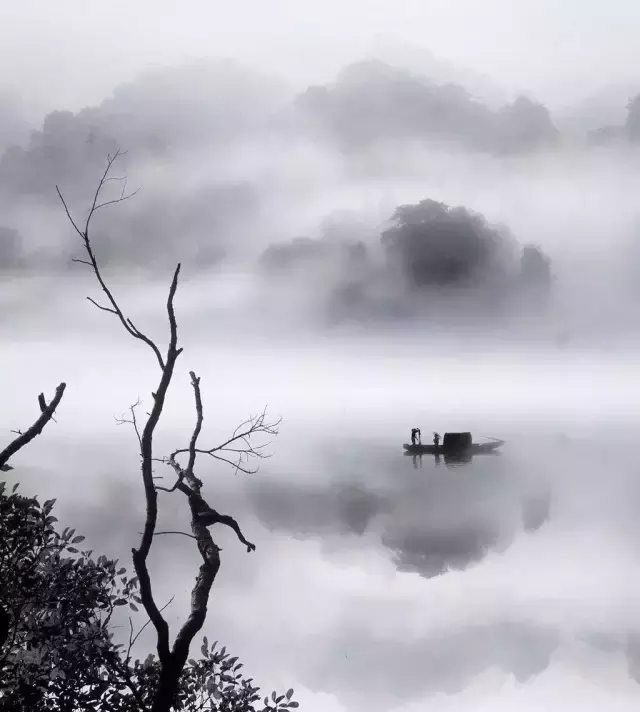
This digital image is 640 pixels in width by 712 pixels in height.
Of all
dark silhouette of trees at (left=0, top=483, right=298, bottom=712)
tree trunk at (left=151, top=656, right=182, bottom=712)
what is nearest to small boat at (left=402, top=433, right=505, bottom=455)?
dark silhouette of trees at (left=0, top=483, right=298, bottom=712)

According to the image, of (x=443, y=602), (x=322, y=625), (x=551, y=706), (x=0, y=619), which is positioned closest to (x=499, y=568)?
(x=443, y=602)

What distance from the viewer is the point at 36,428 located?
209 inches

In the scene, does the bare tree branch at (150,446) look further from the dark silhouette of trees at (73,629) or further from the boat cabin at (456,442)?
the boat cabin at (456,442)

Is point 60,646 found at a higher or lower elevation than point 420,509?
lower

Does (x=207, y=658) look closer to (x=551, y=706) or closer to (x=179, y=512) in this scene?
(x=551, y=706)

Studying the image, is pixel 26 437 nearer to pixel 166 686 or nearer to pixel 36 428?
pixel 36 428

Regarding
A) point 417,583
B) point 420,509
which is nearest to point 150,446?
point 417,583

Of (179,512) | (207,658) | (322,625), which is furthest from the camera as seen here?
(179,512)

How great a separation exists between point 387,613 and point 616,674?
753cm

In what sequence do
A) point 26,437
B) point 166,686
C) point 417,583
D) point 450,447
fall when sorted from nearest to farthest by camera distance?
point 166,686 → point 26,437 → point 417,583 → point 450,447

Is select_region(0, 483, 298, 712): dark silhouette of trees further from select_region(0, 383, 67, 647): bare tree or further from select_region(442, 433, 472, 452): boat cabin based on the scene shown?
select_region(442, 433, 472, 452): boat cabin

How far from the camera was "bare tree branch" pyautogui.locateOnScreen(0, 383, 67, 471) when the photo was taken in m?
5.11

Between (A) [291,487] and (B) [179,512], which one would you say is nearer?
(B) [179,512]

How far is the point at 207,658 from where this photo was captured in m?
6.29
